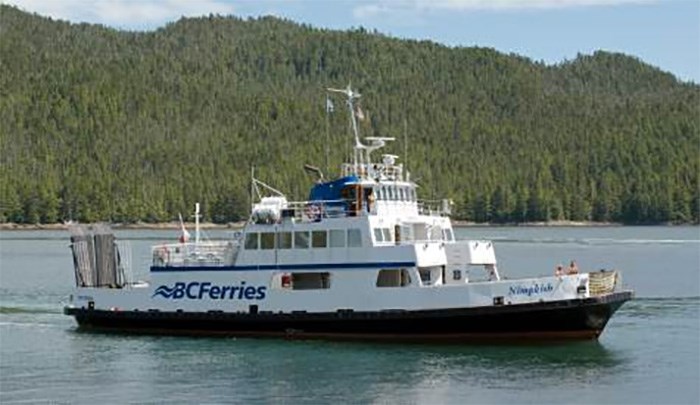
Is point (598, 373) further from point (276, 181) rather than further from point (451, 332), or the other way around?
point (276, 181)

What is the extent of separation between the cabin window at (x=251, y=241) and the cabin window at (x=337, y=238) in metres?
2.65

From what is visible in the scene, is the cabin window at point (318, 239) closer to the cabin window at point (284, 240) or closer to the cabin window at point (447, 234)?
the cabin window at point (284, 240)

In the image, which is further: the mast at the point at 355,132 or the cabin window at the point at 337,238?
the mast at the point at 355,132

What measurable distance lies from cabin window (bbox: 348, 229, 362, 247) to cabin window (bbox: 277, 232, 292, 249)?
2073 mm

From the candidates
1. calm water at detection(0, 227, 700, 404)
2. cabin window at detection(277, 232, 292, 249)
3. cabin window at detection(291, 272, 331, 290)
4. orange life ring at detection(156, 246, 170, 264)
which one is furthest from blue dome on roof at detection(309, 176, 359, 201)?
orange life ring at detection(156, 246, 170, 264)

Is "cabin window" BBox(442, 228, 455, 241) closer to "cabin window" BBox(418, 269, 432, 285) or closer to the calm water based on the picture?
"cabin window" BBox(418, 269, 432, 285)

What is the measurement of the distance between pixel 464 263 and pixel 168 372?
1036 centimetres

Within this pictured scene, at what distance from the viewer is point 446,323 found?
39.2 meters

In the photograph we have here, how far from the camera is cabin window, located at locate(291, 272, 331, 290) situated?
40531 mm

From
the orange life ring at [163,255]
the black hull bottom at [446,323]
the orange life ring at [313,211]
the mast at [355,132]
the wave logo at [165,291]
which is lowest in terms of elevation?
the black hull bottom at [446,323]

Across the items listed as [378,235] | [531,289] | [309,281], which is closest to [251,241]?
[309,281]

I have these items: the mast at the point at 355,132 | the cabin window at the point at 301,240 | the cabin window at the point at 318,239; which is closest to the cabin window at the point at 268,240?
the cabin window at the point at 301,240

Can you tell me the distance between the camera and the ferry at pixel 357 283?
3900 centimetres

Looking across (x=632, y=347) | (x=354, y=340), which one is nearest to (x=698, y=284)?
(x=632, y=347)
